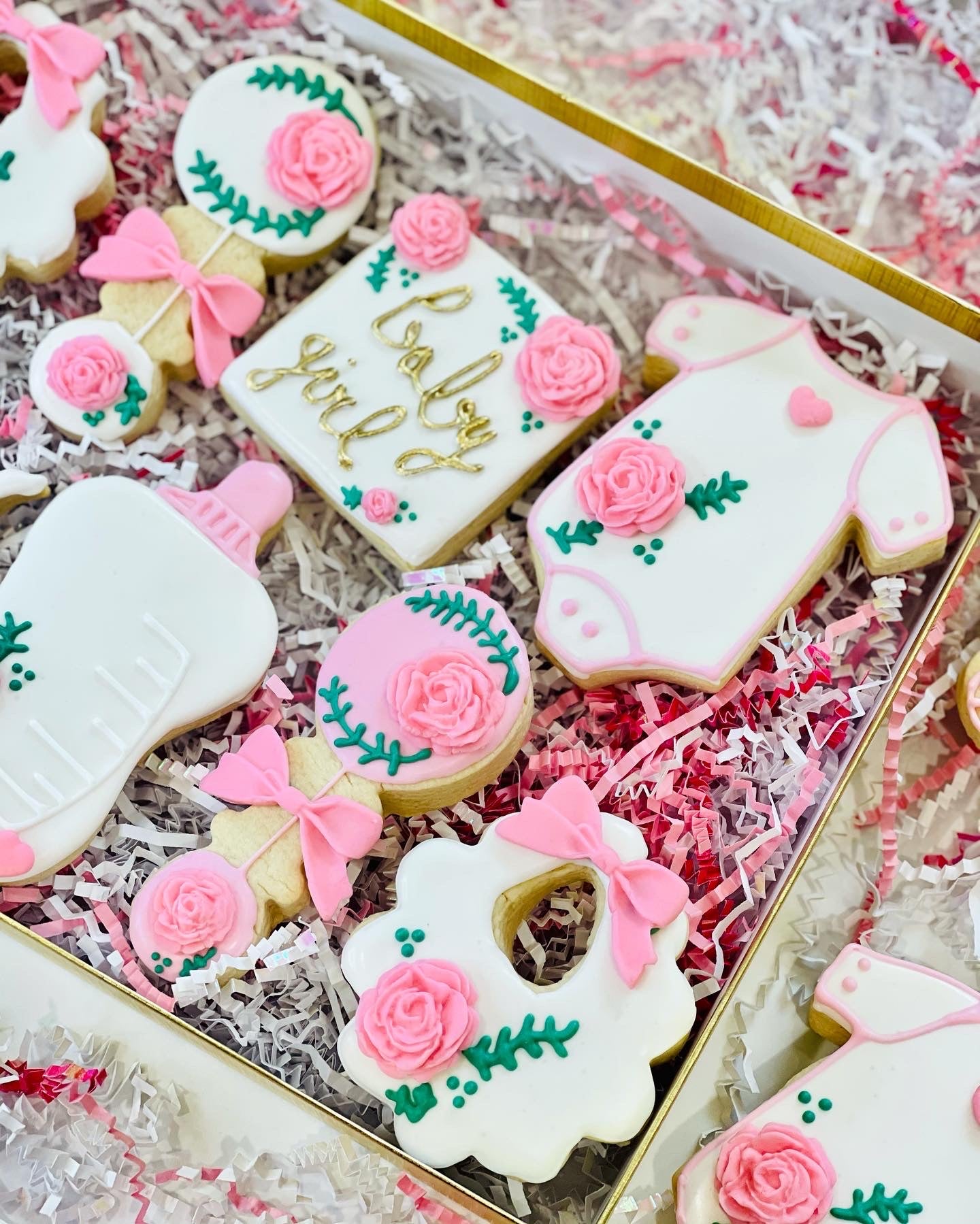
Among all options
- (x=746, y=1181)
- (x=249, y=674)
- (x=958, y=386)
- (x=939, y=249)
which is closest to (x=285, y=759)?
(x=249, y=674)

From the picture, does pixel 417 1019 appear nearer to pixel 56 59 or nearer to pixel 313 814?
pixel 313 814

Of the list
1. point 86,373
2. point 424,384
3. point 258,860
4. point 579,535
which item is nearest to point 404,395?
point 424,384

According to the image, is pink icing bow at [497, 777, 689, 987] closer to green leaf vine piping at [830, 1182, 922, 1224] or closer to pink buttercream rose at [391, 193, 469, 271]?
green leaf vine piping at [830, 1182, 922, 1224]

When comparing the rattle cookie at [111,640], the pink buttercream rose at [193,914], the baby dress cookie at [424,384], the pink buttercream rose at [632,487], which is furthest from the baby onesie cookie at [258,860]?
the pink buttercream rose at [632,487]

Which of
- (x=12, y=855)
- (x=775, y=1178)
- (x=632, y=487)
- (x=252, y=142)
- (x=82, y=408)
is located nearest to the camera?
(x=775, y=1178)

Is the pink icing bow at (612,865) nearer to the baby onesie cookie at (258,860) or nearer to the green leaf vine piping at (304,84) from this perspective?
the baby onesie cookie at (258,860)

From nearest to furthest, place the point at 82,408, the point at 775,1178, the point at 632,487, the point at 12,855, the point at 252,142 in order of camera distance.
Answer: the point at 775,1178 → the point at 12,855 → the point at 632,487 → the point at 82,408 → the point at 252,142
